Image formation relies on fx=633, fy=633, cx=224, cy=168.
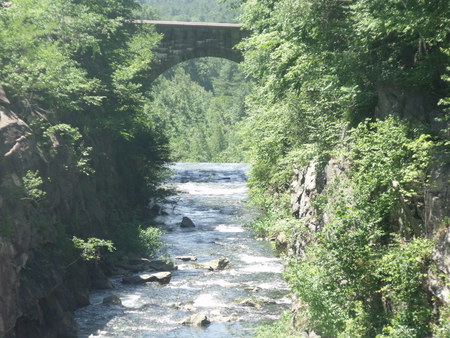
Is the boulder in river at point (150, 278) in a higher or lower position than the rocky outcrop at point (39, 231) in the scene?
lower

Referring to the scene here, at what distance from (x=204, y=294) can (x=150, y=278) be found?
244 cm

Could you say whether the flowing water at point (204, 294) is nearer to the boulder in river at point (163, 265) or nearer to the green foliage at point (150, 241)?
the boulder in river at point (163, 265)

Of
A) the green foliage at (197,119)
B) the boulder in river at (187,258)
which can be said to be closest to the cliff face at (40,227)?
the boulder in river at (187,258)

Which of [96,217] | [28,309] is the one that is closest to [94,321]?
[28,309]

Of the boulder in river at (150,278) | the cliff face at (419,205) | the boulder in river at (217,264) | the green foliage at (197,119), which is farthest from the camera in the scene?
the green foliage at (197,119)

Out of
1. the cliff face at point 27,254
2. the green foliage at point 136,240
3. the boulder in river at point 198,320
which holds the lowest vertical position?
the boulder in river at point 198,320

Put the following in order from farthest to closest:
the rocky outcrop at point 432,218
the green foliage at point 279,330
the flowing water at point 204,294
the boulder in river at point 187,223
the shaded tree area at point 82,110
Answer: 1. the boulder in river at point 187,223
2. the shaded tree area at point 82,110
3. the flowing water at point 204,294
4. the green foliage at point 279,330
5. the rocky outcrop at point 432,218

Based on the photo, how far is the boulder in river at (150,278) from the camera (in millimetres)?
21625

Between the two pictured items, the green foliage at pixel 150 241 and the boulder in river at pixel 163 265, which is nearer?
the boulder in river at pixel 163 265

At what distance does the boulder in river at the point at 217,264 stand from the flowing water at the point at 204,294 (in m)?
0.26

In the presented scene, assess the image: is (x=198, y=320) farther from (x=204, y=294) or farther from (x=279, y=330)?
(x=279, y=330)

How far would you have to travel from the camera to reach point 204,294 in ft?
66.6

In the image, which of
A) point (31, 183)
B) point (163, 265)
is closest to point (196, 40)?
point (163, 265)

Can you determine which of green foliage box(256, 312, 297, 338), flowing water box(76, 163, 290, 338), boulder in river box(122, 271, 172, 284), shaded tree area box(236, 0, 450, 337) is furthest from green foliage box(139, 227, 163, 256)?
green foliage box(256, 312, 297, 338)
